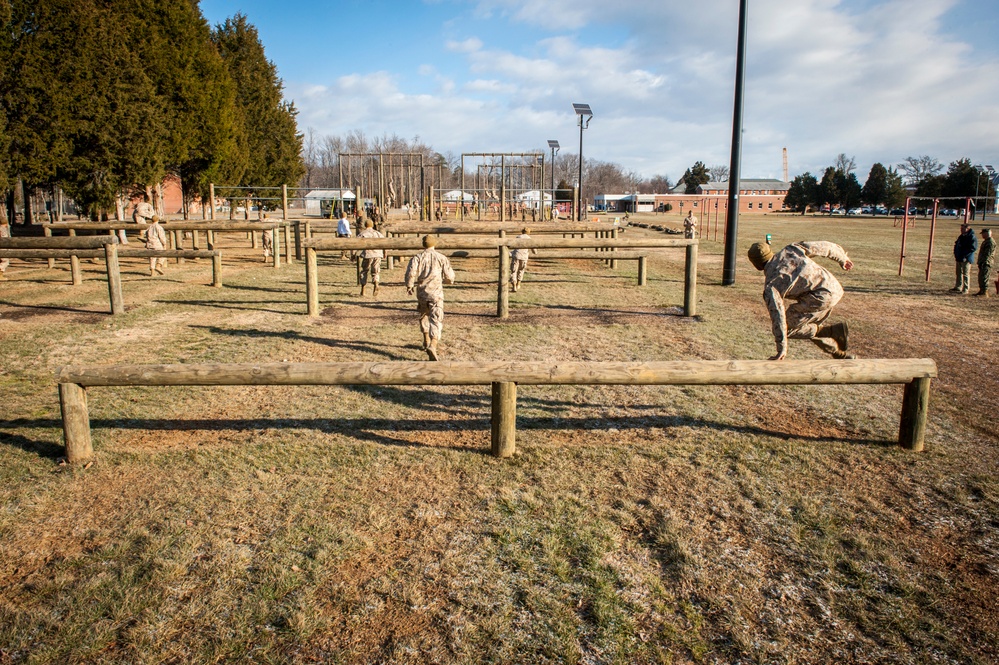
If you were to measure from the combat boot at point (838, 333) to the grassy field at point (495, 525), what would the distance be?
656 millimetres

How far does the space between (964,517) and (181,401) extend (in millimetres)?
6413

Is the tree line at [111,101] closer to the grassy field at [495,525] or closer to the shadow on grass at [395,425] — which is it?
the grassy field at [495,525]

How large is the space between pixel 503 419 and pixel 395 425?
4.11 ft

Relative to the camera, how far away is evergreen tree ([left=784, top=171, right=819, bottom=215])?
78875mm

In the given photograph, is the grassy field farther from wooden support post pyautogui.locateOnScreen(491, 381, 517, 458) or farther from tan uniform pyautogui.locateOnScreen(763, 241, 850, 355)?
tan uniform pyautogui.locateOnScreen(763, 241, 850, 355)

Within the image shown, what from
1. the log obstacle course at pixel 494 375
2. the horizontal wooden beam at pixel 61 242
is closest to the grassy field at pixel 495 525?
the log obstacle course at pixel 494 375

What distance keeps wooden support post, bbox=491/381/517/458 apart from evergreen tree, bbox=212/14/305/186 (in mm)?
30210

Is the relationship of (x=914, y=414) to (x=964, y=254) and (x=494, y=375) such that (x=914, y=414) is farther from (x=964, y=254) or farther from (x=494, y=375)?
(x=964, y=254)

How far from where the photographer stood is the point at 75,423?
4719 mm

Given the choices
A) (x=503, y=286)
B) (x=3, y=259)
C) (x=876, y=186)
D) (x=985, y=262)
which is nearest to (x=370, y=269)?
(x=503, y=286)

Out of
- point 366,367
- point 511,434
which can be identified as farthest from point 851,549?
point 366,367

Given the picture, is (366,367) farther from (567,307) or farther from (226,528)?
(567,307)

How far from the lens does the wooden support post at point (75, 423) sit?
183 inches

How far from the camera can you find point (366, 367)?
4.80 meters
